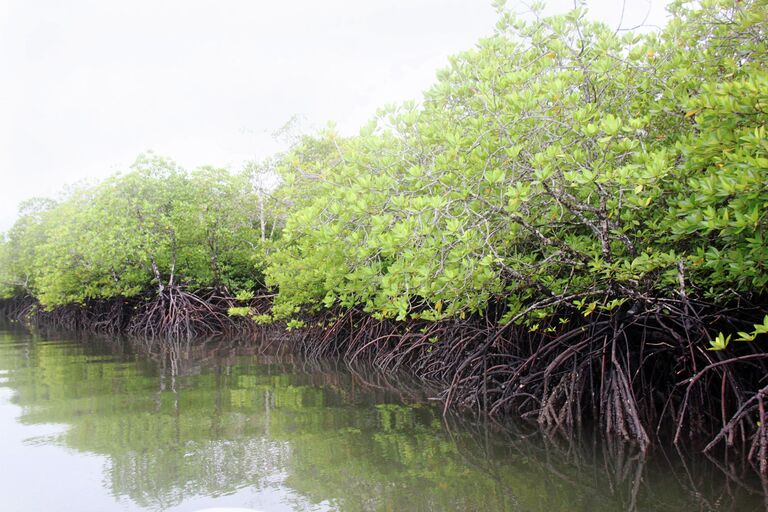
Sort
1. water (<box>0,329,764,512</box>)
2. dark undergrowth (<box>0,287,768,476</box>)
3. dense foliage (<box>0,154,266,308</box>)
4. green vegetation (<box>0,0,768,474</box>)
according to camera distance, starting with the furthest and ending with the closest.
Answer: dense foliage (<box>0,154,266,308</box>), dark undergrowth (<box>0,287,768,476</box>), green vegetation (<box>0,0,768,474</box>), water (<box>0,329,764,512</box>)

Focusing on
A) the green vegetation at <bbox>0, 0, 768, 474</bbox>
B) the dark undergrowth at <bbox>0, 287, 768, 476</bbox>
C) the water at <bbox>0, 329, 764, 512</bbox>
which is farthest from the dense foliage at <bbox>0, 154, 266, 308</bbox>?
the green vegetation at <bbox>0, 0, 768, 474</bbox>

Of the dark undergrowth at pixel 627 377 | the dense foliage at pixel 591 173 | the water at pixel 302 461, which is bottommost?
the water at pixel 302 461

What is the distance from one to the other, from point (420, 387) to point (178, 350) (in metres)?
5.96

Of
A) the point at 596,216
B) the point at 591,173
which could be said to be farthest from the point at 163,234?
the point at 591,173

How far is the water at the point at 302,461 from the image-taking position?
2.97 meters

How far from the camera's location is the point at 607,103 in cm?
410

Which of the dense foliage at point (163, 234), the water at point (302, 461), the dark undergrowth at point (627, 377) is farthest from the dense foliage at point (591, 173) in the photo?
the dense foliage at point (163, 234)

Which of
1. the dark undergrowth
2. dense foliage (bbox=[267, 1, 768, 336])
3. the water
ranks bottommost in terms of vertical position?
the water

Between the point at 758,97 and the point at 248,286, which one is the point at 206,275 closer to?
the point at 248,286

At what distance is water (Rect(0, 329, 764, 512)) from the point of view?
297 cm

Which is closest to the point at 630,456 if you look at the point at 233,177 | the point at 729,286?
the point at 729,286

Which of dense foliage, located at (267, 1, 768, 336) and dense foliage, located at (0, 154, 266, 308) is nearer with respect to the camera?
dense foliage, located at (267, 1, 768, 336)

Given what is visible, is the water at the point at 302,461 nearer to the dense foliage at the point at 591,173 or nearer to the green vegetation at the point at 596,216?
the green vegetation at the point at 596,216

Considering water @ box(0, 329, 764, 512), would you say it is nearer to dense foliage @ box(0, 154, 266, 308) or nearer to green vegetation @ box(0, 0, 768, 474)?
green vegetation @ box(0, 0, 768, 474)
